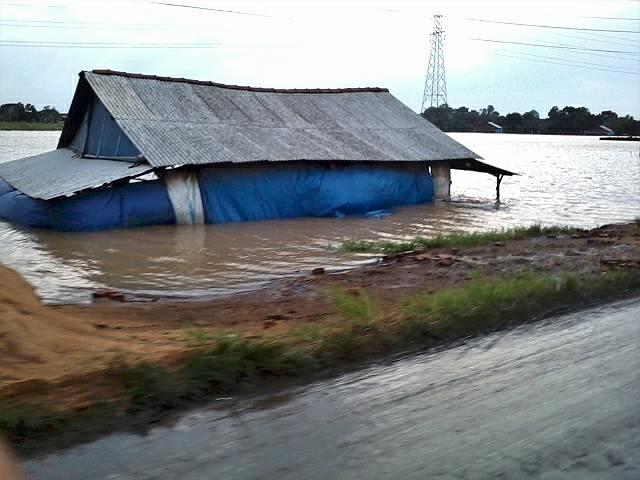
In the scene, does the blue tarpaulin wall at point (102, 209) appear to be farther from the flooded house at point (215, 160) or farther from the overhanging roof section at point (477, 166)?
the overhanging roof section at point (477, 166)

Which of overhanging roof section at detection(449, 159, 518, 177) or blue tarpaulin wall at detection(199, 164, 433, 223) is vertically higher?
overhanging roof section at detection(449, 159, 518, 177)

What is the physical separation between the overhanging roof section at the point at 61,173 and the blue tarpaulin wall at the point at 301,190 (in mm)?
2453

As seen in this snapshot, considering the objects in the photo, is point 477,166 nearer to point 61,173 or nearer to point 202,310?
point 61,173

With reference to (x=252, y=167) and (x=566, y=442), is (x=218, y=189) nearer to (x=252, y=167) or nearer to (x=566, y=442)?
(x=252, y=167)

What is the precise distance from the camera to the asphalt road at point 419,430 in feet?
14.2

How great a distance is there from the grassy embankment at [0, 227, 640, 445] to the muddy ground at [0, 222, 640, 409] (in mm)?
203

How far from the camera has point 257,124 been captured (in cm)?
2409

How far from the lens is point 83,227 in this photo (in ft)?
60.3

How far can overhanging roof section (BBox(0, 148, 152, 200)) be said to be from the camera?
18.7 m

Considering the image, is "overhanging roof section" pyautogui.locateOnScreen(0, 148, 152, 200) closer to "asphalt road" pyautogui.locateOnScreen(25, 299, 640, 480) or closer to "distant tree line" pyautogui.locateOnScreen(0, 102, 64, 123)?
"asphalt road" pyautogui.locateOnScreen(25, 299, 640, 480)

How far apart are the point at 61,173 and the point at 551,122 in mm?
84492

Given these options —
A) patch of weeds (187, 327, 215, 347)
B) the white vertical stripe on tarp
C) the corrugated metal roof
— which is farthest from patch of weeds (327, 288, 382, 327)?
the white vertical stripe on tarp

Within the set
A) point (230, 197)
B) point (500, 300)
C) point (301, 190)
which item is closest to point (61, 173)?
point (230, 197)

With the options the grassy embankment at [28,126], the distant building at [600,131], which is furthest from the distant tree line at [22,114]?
the distant building at [600,131]
